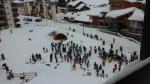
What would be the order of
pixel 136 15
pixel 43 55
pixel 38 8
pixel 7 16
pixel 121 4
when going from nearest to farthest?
1. pixel 43 55
2. pixel 136 15
3. pixel 121 4
4. pixel 7 16
5. pixel 38 8

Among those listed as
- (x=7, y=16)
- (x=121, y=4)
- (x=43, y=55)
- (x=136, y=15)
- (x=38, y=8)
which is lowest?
(x=43, y=55)

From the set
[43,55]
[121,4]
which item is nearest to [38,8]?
[121,4]

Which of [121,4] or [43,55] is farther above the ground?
[121,4]

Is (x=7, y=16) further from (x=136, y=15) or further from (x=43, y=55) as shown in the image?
(x=136, y=15)

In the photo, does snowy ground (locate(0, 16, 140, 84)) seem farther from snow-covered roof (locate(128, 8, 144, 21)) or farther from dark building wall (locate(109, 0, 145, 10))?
dark building wall (locate(109, 0, 145, 10))

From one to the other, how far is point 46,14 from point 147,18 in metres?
59.2

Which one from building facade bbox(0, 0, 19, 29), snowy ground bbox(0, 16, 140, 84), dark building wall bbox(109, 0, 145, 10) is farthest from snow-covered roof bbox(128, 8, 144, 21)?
building facade bbox(0, 0, 19, 29)

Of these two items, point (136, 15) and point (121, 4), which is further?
point (121, 4)

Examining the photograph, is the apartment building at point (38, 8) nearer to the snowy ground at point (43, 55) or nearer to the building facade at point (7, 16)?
the building facade at point (7, 16)

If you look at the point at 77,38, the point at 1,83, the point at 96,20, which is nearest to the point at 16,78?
the point at 1,83

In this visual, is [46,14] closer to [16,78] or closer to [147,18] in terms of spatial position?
[16,78]

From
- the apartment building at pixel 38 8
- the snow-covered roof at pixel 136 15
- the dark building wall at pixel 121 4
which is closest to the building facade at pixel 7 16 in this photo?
the apartment building at pixel 38 8

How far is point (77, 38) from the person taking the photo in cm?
3150

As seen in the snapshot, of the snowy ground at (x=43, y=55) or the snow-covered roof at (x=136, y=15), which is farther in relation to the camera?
the snow-covered roof at (x=136, y=15)
